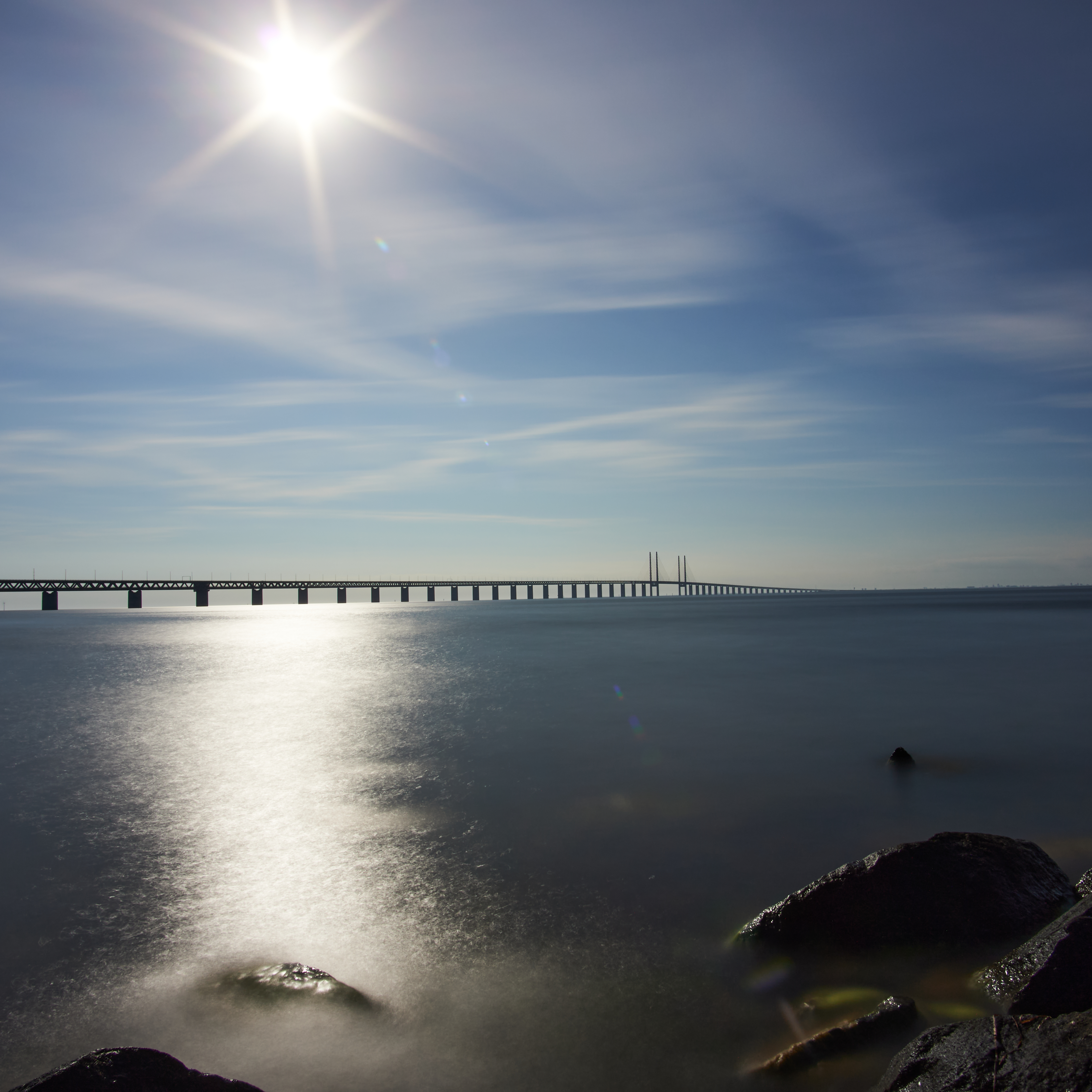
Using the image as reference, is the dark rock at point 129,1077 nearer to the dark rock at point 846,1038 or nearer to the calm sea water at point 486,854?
the calm sea water at point 486,854

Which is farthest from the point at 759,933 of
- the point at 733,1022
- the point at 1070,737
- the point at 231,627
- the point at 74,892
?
the point at 231,627

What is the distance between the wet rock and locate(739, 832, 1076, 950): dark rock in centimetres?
335

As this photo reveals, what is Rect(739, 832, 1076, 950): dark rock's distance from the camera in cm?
632

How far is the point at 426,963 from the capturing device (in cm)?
641

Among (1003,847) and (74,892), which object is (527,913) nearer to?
(1003,847)

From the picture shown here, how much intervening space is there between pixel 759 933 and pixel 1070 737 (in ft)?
43.9

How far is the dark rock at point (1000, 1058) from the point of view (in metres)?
3.54

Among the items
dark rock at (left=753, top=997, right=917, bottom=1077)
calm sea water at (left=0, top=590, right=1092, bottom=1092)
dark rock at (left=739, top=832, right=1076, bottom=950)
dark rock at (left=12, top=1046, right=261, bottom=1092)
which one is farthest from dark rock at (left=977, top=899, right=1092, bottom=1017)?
dark rock at (left=12, top=1046, right=261, bottom=1092)

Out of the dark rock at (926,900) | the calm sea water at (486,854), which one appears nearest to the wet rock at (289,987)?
the calm sea water at (486,854)

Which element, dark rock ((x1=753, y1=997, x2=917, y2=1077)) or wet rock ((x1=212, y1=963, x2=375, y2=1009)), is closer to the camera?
dark rock ((x1=753, y1=997, x2=917, y2=1077))

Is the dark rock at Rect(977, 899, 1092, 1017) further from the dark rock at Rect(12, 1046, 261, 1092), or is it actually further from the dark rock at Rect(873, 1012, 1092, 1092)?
the dark rock at Rect(12, 1046, 261, 1092)

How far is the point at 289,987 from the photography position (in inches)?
236

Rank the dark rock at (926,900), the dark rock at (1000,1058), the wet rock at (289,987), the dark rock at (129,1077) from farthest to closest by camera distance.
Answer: the dark rock at (926,900)
the wet rock at (289,987)
the dark rock at (129,1077)
the dark rock at (1000,1058)

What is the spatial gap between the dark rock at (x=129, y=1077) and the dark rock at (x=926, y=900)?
4448 mm
